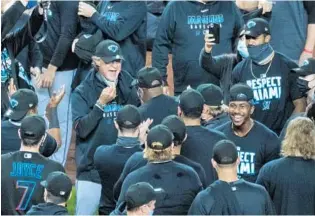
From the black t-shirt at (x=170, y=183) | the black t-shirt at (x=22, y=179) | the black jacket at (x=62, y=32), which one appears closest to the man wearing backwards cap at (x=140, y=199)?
the black t-shirt at (x=170, y=183)

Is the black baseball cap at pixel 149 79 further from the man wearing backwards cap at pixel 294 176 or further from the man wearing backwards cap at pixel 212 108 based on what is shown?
the man wearing backwards cap at pixel 294 176

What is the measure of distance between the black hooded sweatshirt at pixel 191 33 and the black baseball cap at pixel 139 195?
10.7 ft

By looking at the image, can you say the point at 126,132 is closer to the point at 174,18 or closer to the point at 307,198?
the point at 307,198

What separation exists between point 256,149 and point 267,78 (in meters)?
1.15

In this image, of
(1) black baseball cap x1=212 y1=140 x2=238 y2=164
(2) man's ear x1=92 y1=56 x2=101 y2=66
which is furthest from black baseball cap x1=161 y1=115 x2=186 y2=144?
(2) man's ear x1=92 y1=56 x2=101 y2=66

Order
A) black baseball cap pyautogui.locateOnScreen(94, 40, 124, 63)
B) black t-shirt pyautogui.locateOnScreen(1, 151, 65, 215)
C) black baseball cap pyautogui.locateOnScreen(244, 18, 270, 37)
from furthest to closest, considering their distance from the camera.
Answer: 1. black baseball cap pyautogui.locateOnScreen(244, 18, 270, 37)
2. black baseball cap pyautogui.locateOnScreen(94, 40, 124, 63)
3. black t-shirt pyautogui.locateOnScreen(1, 151, 65, 215)

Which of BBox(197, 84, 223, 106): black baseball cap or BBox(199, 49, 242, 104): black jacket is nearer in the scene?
BBox(197, 84, 223, 106): black baseball cap

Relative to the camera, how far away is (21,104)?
8.76 meters

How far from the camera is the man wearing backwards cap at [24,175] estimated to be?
25.8 feet

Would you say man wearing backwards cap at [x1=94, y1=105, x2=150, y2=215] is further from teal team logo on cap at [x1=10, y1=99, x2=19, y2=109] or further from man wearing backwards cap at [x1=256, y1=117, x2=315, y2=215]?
man wearing backwards cap at [x1=256, y1=117, x2=315, y2=215]

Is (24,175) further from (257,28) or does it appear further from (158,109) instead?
(257,28)

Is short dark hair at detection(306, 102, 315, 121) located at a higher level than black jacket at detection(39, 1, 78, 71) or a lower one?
lower

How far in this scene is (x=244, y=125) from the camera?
878cm

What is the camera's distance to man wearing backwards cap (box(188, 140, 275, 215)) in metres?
7.31
